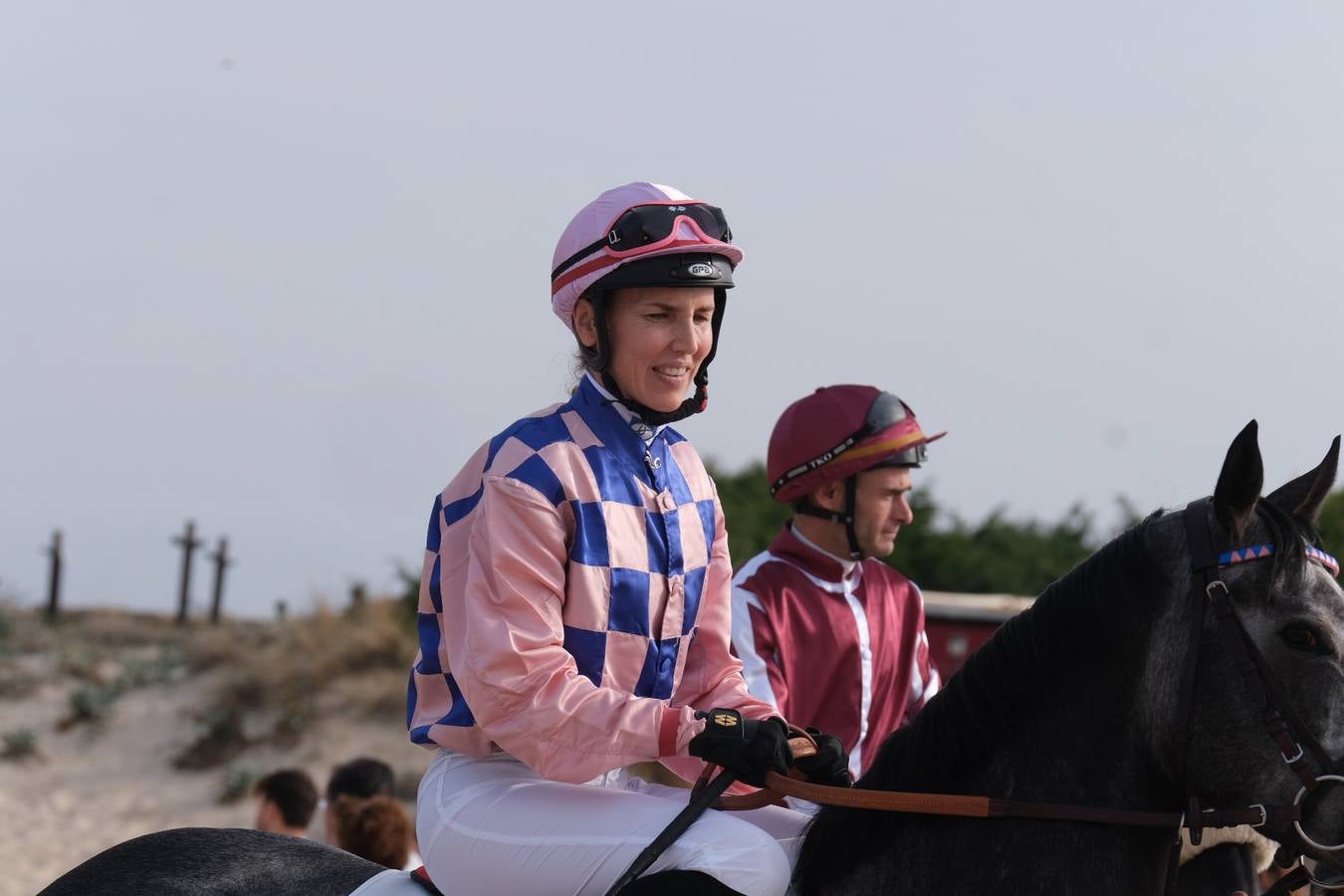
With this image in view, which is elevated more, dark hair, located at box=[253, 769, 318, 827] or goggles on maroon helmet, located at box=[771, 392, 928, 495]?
goggles on maroon helmet, located at box=[771, 392, 928, 495]

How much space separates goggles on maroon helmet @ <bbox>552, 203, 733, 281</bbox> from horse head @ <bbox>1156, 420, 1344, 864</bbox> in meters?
1.04

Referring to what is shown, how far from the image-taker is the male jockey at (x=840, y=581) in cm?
440

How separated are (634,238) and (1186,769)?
1331mm

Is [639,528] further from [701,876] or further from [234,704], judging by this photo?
[234,704]

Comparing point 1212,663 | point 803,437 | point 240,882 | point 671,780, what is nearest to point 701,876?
point 1212,663

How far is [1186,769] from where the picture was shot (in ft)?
8.09

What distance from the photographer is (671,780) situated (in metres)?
10.7

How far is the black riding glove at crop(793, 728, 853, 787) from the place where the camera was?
2.72 metres

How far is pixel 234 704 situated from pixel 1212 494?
1511 cm

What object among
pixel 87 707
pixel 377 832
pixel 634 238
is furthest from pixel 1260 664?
pixel 87 707

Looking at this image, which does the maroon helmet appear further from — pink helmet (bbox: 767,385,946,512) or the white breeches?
the white breeches

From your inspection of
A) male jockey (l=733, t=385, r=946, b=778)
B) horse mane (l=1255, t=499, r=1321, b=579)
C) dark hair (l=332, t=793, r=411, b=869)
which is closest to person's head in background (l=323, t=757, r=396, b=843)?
dark hair (l=332, t=793, r=411, b=869)

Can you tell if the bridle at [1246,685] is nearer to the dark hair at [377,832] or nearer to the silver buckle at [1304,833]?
the silver buckle at [1304,833]

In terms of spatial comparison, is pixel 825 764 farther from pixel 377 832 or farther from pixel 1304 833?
pixel 377 832
